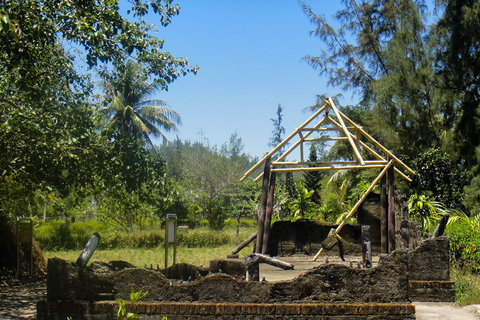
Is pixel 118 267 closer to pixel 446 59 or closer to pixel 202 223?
pixel 446 59

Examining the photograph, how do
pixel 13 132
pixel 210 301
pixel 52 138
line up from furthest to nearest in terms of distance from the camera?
pixel 52 138 < pixel 13 132 < pixel 210 301

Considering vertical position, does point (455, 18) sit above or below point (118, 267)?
above

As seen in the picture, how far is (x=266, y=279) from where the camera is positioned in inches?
361

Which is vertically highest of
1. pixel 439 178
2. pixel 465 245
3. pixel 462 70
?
pixel 462 70

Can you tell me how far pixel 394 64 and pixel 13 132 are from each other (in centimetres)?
1671

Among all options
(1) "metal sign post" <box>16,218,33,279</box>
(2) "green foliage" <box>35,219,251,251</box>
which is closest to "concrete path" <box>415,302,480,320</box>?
(1) "metal sign post" <box>16,218,33,279</box>

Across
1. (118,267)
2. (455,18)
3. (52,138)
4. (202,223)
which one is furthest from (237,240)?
(118,267)

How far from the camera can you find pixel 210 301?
660 centimetres

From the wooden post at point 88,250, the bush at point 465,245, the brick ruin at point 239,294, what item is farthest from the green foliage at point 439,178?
the wooden post at point 88,250

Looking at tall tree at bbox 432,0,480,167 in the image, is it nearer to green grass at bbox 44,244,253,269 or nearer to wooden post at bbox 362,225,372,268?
green grass at bbox 44,244,253,269

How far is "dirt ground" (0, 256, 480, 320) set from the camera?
823 centimetres

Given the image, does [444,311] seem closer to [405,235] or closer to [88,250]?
[405,235]

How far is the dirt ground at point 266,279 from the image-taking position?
8.23 metres

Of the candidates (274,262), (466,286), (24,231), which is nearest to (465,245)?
(466,286)
